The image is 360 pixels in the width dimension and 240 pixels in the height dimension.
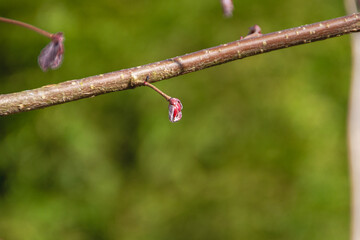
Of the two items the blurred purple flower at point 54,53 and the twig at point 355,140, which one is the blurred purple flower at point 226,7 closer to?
the blurred purple flower at point 54,53

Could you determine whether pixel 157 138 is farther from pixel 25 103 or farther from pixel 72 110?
pixel 25 103

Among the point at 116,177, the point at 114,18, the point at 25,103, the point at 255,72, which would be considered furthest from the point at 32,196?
the point at 25,103

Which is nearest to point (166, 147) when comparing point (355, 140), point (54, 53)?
point (355, 140)

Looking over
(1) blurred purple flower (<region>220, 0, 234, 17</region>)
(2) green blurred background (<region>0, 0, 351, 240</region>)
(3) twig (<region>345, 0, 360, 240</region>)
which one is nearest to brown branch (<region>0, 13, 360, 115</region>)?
(1) blurred purple flower (<region>220, 0, 234, 17</region>)

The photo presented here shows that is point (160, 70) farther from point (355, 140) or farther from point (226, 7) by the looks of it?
point (355, 140)

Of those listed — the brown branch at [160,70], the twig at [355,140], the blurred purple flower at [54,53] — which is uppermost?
the twig at [355,140]

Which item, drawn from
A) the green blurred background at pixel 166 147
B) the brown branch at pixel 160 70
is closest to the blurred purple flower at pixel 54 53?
the brown branch at pixel 160 70
